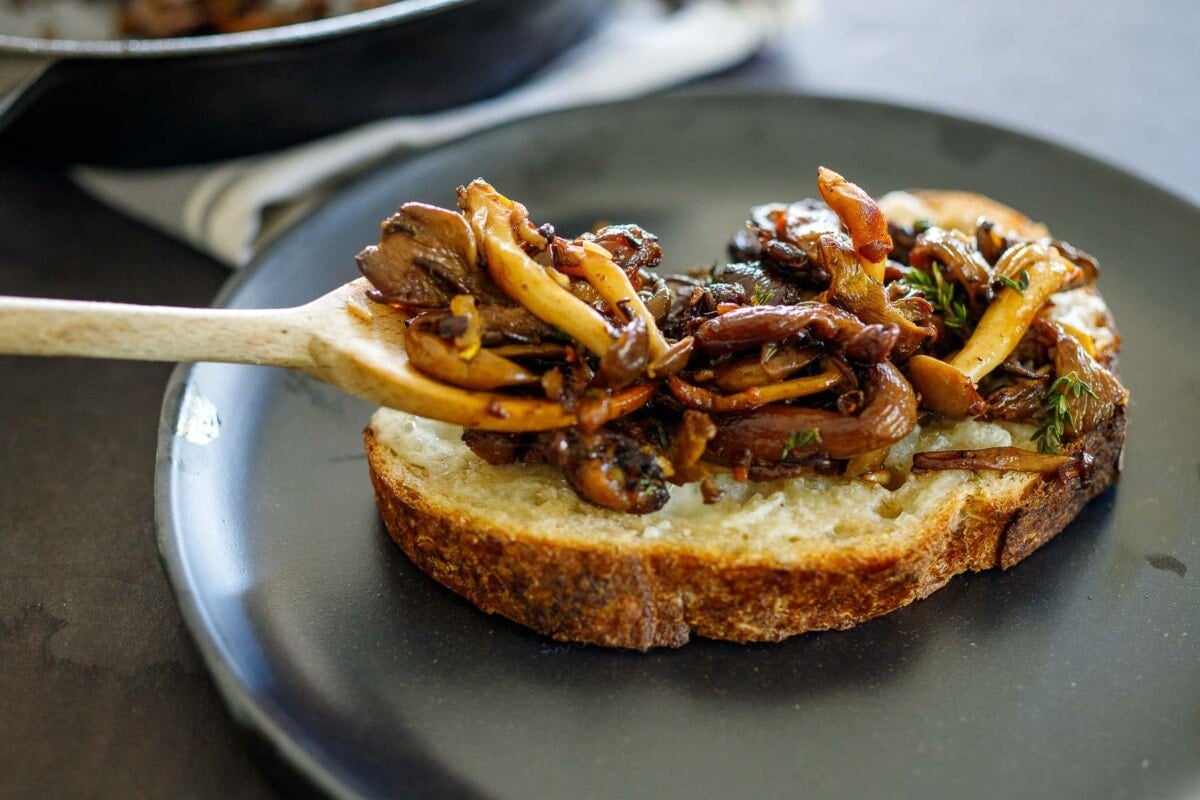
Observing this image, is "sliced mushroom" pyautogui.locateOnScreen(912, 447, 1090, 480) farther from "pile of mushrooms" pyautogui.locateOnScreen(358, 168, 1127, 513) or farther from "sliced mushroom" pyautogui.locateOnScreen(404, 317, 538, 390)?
"sliced mushroom" pyautogui.locateOnScreen(404, 317, 538, 390)

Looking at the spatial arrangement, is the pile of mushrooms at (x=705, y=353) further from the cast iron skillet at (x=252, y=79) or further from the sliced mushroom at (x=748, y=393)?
the cast iron skillet at (x=252, y=79)

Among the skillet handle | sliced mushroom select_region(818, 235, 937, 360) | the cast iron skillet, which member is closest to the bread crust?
sliced mushroom select_region(818, 235, 937, 360)

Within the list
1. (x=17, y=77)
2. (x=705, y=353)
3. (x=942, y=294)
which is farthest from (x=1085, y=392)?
(x=17, y=77)

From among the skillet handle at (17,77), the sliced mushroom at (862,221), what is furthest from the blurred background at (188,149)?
the sliced mushroom at (862,221)

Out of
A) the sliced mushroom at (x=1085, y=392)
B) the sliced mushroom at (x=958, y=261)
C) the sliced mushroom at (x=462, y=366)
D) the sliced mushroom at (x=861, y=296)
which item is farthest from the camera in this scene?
the sliced mushroom at (x=958, y=261)

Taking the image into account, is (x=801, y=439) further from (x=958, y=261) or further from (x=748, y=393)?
(x=958, y=261)

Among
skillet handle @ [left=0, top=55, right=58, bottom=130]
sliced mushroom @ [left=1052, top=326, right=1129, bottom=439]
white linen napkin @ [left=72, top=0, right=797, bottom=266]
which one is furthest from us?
white linen napkin @ [left=72, top=0, right=797, bottom=266]
